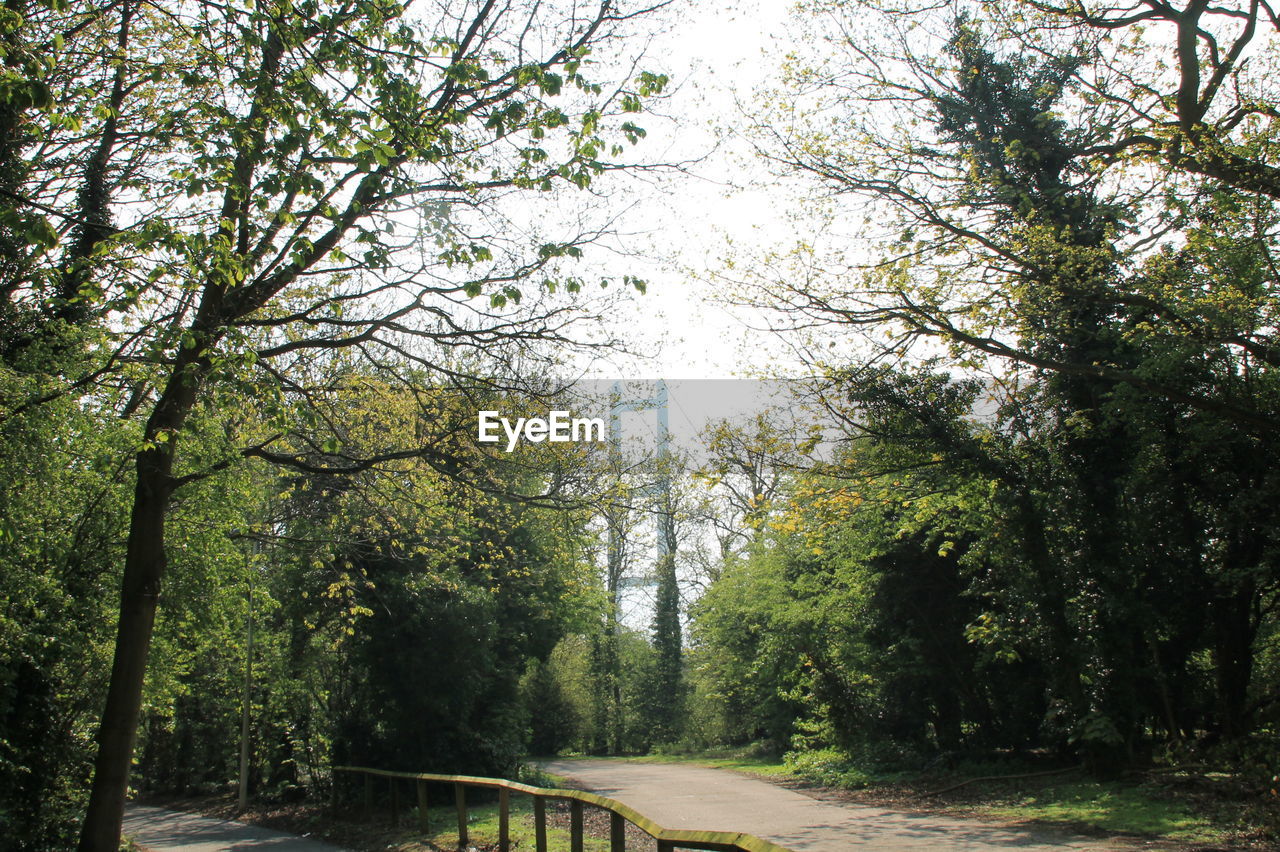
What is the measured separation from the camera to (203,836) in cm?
1759

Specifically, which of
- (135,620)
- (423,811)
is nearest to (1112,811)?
(423,811)

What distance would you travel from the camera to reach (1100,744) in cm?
1461

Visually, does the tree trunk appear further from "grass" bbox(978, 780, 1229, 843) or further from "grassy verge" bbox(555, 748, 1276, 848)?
"grass" bbox(978, 780, 1229, 843)

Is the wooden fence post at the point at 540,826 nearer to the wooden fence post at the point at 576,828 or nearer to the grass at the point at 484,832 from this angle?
the wooden fence post at the point at 576,828

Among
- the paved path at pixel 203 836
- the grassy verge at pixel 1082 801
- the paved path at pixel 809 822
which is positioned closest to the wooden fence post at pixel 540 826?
the paved path at pixel 809 822

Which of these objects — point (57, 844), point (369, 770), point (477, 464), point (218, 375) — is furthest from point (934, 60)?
point (57, 844)

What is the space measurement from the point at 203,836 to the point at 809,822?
12.1m

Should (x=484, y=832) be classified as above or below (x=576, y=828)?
below

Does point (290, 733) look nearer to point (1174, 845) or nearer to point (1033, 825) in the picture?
point (1033, 825)

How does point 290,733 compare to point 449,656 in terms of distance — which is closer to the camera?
point 449,656

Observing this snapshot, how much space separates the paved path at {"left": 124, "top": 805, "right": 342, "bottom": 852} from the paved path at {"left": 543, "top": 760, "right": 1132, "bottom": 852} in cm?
549

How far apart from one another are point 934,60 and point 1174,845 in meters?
12.7

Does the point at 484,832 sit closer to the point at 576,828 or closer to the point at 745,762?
the point at 576,828

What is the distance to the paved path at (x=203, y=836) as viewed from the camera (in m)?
14.8
